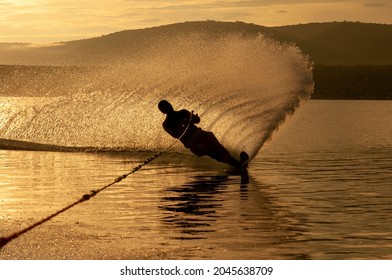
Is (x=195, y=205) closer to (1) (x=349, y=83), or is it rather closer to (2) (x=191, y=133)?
(2) (x=191, y=133)

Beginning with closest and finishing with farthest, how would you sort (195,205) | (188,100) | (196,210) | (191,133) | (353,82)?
(196,210), (195,205), (191,133), (188,100), (353,82)

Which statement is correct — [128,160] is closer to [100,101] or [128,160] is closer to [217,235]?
[100,101]

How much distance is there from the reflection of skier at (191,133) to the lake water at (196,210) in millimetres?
688

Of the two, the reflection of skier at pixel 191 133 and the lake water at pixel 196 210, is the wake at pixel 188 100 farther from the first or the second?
the reflection of skier at pixel 191 133

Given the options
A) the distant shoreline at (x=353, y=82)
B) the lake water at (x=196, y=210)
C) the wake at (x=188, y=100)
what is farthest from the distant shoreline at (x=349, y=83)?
the lake water at (x=196, y=210)

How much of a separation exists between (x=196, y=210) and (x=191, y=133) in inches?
250

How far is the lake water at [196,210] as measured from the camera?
15727 mm

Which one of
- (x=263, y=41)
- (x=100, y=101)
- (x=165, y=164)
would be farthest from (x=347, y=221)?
(x=100, y=101)

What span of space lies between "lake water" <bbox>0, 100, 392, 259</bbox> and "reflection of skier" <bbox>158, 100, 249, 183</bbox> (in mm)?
688

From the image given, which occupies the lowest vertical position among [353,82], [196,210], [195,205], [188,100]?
[196,210]

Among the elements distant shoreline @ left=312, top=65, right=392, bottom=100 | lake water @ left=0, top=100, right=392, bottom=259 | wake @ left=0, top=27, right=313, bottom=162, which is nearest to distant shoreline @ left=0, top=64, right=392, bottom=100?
distant shoreline @ left=312, top=65, right=392, bottom=100


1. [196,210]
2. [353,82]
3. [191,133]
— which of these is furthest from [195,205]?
[353,82]

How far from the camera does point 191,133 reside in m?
26.2

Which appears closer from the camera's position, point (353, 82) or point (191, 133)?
point (191, 133)
